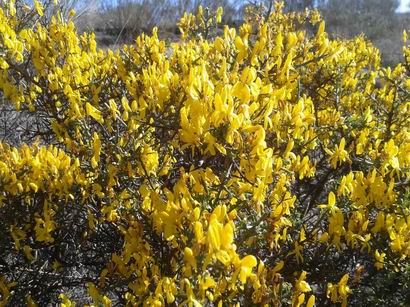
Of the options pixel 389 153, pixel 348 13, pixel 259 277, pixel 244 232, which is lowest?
pixel 348 13

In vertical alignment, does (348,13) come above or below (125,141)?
below

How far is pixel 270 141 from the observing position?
1.83 meters

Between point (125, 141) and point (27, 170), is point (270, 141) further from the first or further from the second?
point (27, 170)

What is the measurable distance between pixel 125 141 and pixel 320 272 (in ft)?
3.32

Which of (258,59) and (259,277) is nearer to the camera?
(259,277)

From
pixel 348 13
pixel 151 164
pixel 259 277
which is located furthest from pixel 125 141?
pixel 348 13

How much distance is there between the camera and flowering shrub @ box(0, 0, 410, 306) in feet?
4.91

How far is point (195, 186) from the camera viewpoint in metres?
1.70

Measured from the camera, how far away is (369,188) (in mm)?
1977

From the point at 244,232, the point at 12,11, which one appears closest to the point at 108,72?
the point at 12,11

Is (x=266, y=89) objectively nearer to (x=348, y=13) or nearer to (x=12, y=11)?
(x=12, y=11)

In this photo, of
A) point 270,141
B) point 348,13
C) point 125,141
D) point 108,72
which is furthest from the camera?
point 348,13

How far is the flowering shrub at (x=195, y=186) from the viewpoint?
58.9 inches

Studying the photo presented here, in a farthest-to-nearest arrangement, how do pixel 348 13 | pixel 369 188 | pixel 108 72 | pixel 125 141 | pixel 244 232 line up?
pixel 348 13, pixel 108 72, pixel 125 141, pixel 369 188, pixel 244 232
